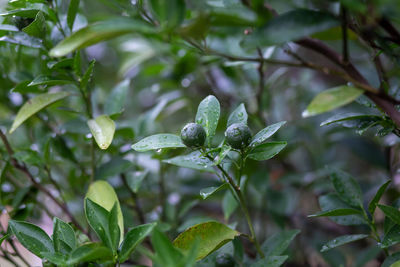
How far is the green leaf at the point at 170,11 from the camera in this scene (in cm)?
50

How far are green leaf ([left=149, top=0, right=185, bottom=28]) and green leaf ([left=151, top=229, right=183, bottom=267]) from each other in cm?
26

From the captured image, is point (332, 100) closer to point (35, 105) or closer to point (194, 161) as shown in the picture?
point (194, 161)

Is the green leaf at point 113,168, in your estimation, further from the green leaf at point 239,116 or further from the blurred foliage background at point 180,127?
the green leaf at point 239,116

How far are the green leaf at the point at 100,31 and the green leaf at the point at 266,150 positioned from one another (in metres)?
0.27

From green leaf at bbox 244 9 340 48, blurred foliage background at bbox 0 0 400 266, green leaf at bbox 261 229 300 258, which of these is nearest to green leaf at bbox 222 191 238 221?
blurred foliage background at bbox 0 0 400 266

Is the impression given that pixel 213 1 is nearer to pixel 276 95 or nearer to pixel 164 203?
pixel 164 203

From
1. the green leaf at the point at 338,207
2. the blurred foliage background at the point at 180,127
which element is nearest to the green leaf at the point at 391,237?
the green leaf at the point at 338,207

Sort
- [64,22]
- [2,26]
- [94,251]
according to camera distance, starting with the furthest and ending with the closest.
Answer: [64,22], [2,26], [94,251]

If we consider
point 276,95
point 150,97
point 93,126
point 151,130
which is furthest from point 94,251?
Answer: point 150,97

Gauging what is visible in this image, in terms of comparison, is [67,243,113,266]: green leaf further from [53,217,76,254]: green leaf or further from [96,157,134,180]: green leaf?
[96,157,134,180]: green leaf

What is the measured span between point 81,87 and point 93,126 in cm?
9

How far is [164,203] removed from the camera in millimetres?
1137

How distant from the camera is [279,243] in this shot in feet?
2.53

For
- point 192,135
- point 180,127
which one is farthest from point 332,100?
point 180,127
